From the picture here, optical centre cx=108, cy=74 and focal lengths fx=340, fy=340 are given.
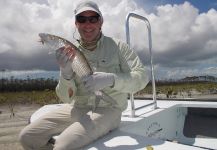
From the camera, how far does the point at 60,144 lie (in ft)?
9.09

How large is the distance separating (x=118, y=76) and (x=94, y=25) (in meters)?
0.61

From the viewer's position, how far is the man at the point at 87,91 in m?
3.04

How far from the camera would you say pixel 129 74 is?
3117 mm

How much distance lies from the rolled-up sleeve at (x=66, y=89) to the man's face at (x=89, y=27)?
459 mm

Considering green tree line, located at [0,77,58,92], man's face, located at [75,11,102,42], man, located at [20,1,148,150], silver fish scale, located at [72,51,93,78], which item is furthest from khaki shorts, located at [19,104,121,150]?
green tree line, located at [0,77,58,92]

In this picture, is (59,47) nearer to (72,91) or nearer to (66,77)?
(66,77)

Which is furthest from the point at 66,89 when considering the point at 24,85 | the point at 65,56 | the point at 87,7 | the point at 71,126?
the point at 24,85

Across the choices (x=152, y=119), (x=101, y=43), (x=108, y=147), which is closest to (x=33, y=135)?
(x=108, y=147)

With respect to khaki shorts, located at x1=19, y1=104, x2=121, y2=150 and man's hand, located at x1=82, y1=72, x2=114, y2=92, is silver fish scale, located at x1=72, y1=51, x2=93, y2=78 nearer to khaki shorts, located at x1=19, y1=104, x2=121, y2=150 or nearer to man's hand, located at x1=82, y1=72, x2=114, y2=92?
man's hand, located at x1=82, y1=72, x2=114, y2=92

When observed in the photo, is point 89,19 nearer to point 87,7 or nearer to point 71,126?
point 87,7

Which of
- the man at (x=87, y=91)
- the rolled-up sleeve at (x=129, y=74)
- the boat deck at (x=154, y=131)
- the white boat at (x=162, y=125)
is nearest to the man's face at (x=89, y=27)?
the man at (x=87, y=91)

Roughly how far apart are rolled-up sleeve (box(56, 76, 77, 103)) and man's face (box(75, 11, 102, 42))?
0.46 m

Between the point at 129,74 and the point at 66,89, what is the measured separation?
67cm

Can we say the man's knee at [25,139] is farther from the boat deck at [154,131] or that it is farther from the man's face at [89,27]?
the man's face at [89,27]
